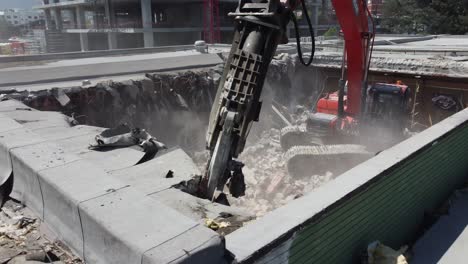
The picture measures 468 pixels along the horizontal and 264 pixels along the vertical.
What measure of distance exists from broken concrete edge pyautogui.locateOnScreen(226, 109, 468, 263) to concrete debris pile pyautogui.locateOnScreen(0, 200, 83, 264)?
4.35ft

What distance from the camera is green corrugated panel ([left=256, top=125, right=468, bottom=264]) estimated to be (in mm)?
3227

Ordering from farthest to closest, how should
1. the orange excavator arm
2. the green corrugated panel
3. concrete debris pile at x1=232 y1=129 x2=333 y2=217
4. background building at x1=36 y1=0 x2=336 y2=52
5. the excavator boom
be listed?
background building at x1=36 y1=0 x2=336 y2=52
the orange excavator arm
concrete debris pile at x1=232 y1=129 x2=333 y2=217
the excavator boom
the green corrugated panel

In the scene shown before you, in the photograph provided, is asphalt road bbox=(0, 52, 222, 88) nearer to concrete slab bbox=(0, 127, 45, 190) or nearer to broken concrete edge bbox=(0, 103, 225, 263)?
concrete slab bbox=(0, 127, 45, 190)

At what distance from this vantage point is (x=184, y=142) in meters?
12.2

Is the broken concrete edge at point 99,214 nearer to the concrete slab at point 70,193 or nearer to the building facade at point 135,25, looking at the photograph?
the concrete slab at point 70,193

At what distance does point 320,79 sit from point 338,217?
44.3 ft

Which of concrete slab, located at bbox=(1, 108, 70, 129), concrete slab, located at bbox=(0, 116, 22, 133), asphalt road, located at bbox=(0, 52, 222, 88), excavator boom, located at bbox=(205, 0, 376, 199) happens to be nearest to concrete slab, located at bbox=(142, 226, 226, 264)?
excavator boom, located at bbox=(205, 0, 376, 199)

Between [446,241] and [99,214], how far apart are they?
13.8ft

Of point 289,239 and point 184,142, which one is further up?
point 289,239

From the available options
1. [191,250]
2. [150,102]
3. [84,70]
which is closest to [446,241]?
[191,250]

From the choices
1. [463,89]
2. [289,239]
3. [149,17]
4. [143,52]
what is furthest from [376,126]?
[149,17]

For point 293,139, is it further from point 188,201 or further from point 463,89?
point 188,201

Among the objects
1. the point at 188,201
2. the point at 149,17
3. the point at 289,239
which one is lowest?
the point at 188,201

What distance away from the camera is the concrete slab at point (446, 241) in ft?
14.8
